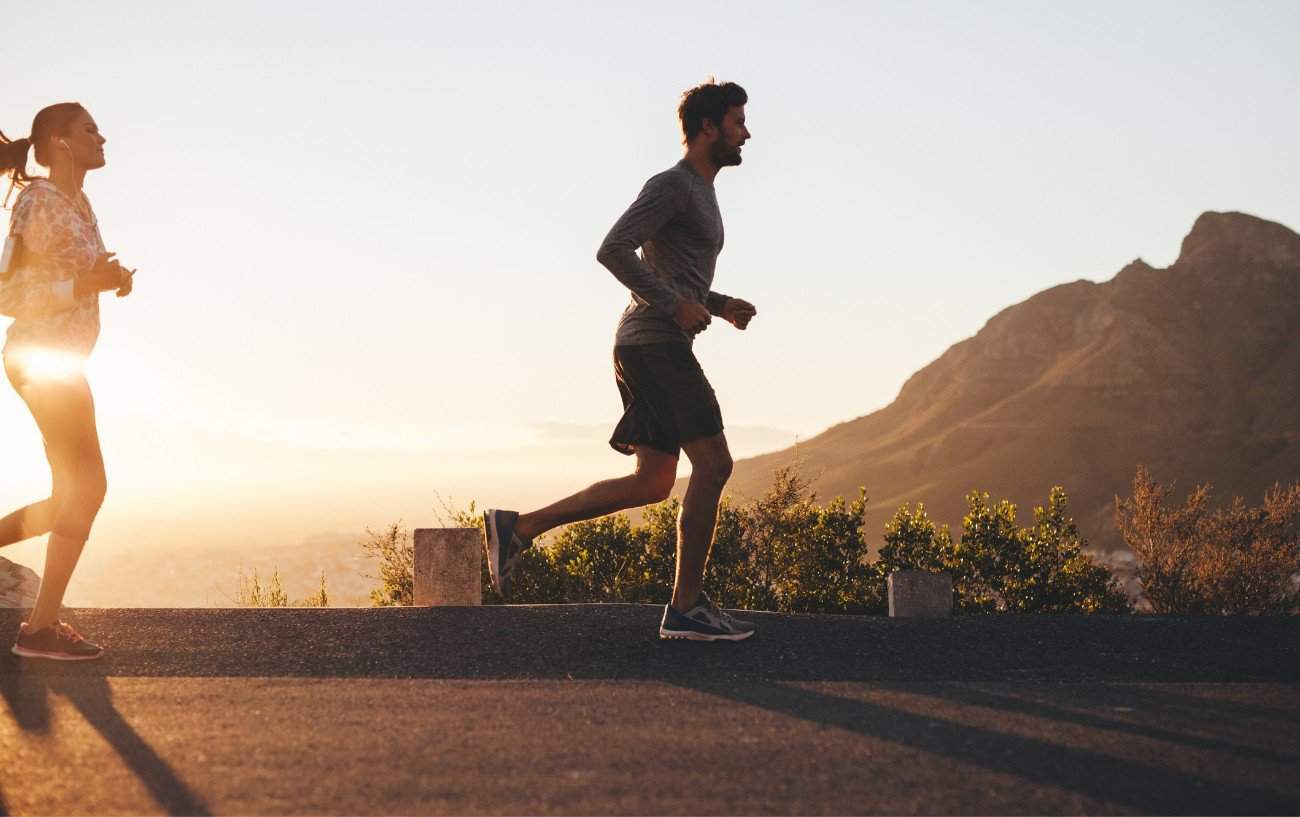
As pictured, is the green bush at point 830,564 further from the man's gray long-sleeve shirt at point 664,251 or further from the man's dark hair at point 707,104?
the man's dark hair at point 707,104

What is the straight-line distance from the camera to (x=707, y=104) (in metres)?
5.71

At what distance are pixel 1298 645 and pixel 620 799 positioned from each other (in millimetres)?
4138

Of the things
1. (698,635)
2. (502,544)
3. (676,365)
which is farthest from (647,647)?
(676,365)

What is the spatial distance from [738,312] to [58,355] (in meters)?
3.01

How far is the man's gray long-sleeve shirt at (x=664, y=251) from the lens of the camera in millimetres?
5363

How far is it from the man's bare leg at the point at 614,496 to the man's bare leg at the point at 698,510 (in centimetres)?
21

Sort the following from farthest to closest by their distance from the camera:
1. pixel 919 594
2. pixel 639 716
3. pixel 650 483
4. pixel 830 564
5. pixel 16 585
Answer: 1. pixel 830 564
2. pixel 16 585
3. pixel 919 594
4. pixel 650 483
5. pixel 639 716

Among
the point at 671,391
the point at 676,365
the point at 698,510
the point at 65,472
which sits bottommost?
the point at 698,510

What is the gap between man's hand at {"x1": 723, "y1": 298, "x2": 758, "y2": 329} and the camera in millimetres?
5840

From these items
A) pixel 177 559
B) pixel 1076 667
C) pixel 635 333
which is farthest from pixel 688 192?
pixel 177 559

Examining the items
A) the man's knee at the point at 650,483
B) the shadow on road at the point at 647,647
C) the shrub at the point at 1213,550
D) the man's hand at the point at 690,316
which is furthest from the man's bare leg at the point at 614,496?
the shrub at the point at 1213,550

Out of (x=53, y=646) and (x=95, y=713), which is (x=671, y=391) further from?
(x=53, y=646)

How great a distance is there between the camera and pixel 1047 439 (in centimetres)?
13162

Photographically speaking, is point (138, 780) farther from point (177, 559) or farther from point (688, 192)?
point (177, 559)
